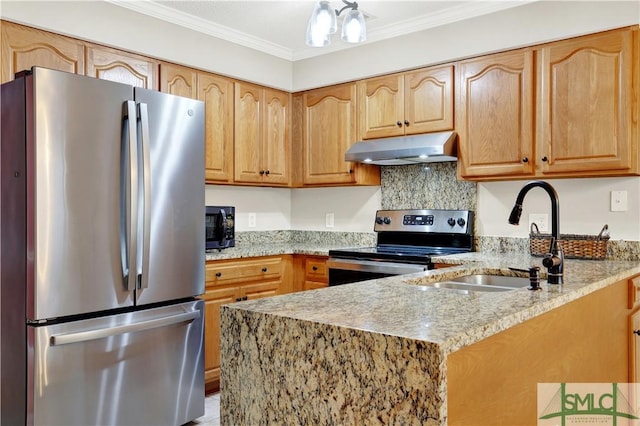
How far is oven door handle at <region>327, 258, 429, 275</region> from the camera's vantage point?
304 cm

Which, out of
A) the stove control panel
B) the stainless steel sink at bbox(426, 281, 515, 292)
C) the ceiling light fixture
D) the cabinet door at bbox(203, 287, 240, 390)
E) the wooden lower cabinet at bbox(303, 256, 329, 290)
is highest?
the ceiling light fixture

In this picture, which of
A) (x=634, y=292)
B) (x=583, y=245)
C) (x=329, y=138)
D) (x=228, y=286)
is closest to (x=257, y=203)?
(x=329, y=138)

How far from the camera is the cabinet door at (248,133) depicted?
372 centimetres

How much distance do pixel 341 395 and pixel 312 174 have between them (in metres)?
3.07

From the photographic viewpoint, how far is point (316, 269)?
365 centimetres

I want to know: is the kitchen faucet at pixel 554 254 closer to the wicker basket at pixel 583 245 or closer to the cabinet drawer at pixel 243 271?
the wicker basket at pixel 583 245

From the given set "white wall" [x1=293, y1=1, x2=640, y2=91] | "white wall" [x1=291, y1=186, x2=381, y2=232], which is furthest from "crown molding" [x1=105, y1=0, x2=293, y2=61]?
"white wall" [x1=291, y1=186, x2=381, y2=232]

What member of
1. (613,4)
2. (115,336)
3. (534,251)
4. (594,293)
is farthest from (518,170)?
(115,336)

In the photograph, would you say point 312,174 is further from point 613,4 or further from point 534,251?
point 613,4

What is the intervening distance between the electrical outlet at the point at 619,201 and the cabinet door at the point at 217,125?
2402 mm

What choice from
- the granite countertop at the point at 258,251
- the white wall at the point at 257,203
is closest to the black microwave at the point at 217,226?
the granite countertop at the point at 258,251

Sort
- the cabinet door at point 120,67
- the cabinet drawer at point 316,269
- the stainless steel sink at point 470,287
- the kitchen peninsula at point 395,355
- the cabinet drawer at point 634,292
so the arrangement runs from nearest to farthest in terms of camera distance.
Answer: the kitchen peninsula at point 395,355, the stainless steel sink at point 470,287, the cabinet drawer at point 634,292, the cabinet door at point 120,67, the cabinet drawer at point 316,269

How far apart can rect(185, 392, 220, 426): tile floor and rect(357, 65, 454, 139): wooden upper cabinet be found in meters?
2.02

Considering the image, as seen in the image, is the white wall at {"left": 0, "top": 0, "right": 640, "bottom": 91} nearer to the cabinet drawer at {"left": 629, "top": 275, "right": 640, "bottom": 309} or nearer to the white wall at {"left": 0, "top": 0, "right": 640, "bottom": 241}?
the white wall at {"left": 0, "top": 0, "right": 640, "bottom": 241}
